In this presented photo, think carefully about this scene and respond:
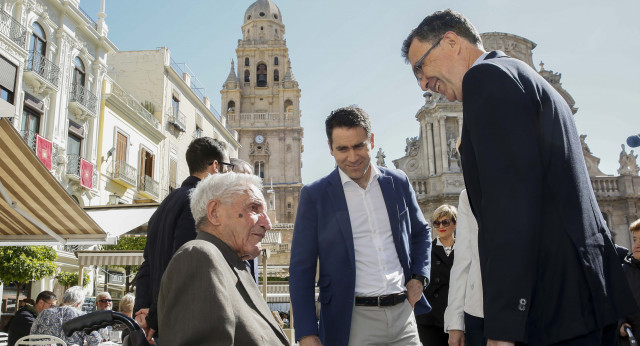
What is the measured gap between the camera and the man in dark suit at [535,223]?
5.59ft

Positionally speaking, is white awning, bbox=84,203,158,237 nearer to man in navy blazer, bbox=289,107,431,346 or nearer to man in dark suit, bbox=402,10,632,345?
man in navy blazer, bbox=289,107,431,346

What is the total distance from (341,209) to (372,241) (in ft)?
0.90

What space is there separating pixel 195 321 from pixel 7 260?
13580 mm

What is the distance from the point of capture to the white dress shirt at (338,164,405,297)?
3.19 meters

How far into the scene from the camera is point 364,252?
3273 millimetres

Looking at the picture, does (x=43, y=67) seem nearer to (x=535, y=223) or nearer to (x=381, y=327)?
(x=381, y=327)

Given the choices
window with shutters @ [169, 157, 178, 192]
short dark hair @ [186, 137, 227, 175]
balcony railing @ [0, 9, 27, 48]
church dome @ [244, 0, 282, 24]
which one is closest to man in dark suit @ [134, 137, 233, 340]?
short dark hair @ [186, 137, 227, 175]

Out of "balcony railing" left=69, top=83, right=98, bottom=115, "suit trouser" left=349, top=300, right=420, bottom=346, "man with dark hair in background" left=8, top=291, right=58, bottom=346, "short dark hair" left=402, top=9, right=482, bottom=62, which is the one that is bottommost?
"man with dark hair in background" left=8, top=291, right=58, bottom=346

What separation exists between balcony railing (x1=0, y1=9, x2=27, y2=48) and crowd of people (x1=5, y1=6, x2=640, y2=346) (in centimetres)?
1606

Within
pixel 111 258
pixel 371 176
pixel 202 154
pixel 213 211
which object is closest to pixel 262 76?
pixel 111 258

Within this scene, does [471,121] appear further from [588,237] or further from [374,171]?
[374,171]

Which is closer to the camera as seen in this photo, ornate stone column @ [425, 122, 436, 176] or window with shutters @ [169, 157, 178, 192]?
window with shutters @ [169, 157, 178, 192]

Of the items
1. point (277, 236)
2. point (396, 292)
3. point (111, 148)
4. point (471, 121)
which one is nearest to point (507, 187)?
point (471, 121)

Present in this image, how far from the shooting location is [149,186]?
25.4 m
